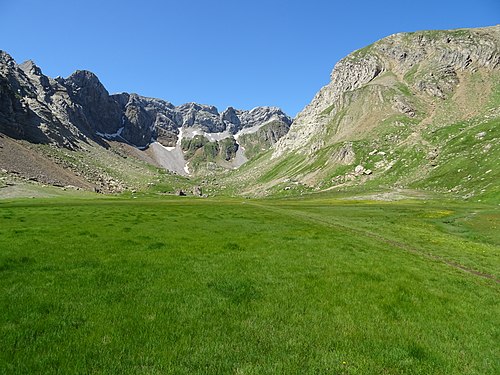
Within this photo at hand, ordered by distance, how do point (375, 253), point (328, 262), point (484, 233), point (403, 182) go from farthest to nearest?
point (403, 182), point (484, 233), point (375, 253), point (328, 262)

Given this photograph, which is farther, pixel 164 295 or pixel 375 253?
pixel 375 253

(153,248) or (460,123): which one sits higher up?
(460,123)

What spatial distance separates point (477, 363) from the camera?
11406 millimetres

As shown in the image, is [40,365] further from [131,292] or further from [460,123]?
[460,123]

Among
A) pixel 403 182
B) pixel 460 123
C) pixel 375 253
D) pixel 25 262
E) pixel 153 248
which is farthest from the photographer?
pixel 460 123

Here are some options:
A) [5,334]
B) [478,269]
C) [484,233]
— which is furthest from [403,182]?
[5,334]

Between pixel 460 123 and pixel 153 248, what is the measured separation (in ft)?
720

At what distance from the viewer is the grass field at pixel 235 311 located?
10430 mm

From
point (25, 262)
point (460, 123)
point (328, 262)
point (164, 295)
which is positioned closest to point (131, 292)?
point (164, 295)

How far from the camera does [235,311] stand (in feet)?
45.9

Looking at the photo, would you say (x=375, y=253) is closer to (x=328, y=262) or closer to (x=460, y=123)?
(x=328, y=262)

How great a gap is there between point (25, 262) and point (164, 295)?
1005cm

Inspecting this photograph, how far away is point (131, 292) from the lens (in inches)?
602

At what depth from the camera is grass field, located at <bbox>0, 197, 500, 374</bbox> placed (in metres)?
10.4
